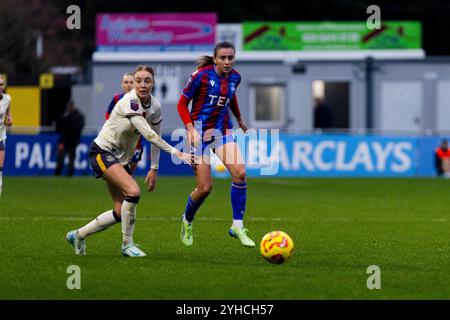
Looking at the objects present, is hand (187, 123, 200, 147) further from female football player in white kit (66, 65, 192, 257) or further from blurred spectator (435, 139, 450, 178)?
blurred spectator (435, 139, 450, 178)

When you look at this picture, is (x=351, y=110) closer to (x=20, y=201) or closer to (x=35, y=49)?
(x=20, y=201)

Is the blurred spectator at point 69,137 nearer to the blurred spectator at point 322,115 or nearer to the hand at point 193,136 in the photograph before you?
the blurred spectator at point 322,115

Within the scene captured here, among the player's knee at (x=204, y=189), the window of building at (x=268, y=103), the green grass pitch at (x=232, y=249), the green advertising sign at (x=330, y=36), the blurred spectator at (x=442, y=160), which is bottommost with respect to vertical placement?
the green grass pitch at (x=232, y=249)

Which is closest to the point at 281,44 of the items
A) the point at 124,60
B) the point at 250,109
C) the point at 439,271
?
the point at 250,109

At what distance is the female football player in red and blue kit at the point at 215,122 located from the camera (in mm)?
12547

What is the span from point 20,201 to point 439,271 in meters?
11.3

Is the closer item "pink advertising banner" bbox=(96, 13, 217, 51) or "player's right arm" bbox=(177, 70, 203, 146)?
"player's right arm" bbox=(177, 70, 203, 146)

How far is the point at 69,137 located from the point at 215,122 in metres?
18.1

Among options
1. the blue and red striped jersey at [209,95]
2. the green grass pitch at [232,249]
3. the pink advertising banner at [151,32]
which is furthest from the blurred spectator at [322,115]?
the blue and red striped jersey at [209,95]

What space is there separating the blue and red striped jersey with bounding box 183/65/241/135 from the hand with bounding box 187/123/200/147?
295mm

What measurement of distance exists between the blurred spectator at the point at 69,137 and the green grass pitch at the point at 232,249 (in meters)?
7.04

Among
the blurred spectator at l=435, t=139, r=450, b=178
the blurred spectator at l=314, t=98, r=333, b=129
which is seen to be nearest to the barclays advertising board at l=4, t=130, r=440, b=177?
the blurred spectator at l=435, t=139, r=450, b=178

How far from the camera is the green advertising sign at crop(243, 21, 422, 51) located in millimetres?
37281

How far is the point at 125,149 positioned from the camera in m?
11.8
